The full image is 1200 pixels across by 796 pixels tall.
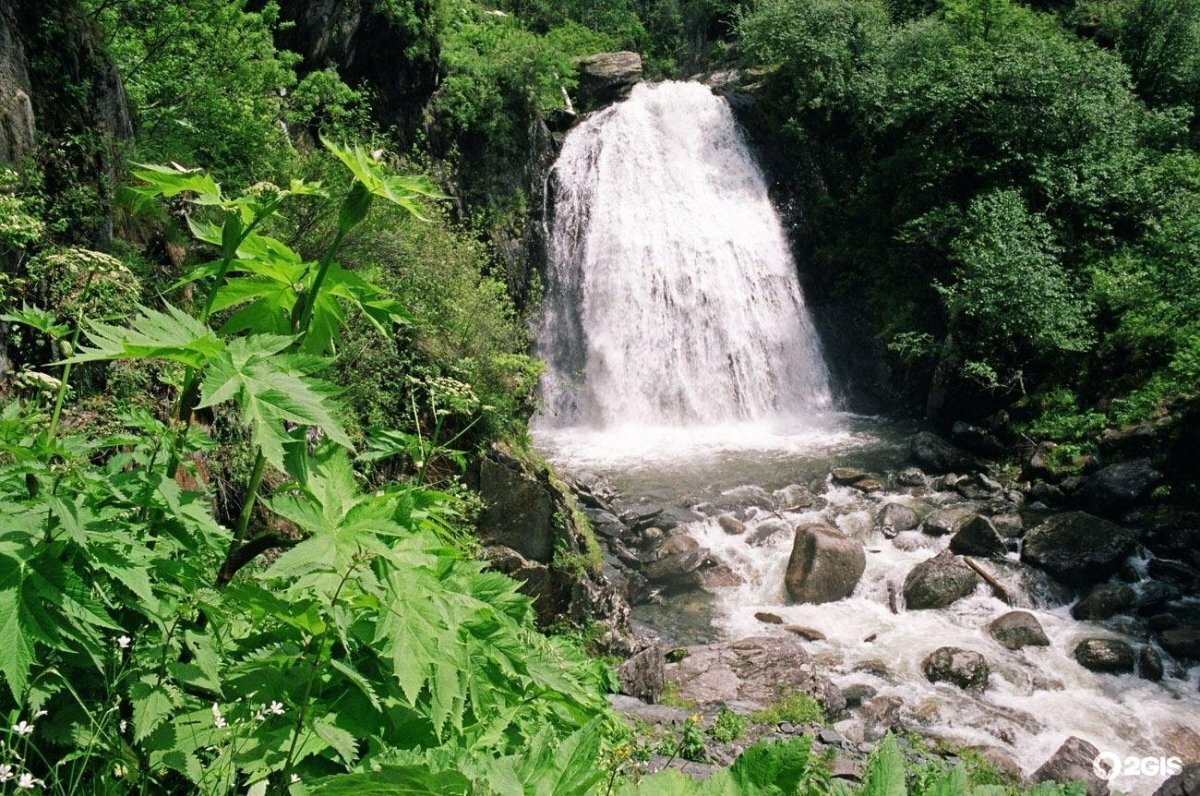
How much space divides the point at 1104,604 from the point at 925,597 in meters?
2.35

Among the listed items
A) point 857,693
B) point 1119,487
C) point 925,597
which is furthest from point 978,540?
point 857,693

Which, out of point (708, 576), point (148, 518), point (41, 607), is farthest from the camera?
point (708, 576)

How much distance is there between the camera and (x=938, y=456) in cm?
1470

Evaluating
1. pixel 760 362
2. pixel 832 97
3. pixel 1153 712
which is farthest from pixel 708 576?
pixel 832 97

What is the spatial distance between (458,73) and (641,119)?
5906 millimetres

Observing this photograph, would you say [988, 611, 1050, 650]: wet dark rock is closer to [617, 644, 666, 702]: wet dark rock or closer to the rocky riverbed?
the rocky riverbed

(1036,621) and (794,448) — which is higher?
(794,448)

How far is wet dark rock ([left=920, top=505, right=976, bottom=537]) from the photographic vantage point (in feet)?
39.6

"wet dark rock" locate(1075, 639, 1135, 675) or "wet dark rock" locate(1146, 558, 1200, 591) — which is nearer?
"wet dark rock" locate(1075, 639, 1135, 675)

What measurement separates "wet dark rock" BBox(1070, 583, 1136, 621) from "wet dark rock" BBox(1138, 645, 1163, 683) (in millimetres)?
901

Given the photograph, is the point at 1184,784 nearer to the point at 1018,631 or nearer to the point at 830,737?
the point at 830,737

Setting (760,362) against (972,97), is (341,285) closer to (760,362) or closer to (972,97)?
(760,362)

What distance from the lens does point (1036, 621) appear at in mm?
9766

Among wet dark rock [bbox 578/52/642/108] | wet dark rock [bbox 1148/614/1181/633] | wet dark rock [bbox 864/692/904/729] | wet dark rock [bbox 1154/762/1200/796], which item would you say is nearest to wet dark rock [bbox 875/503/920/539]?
wet dark rock [bbox 1148/614/1181/633]
